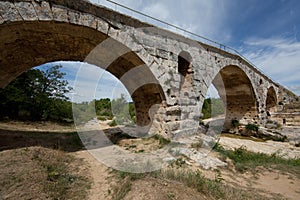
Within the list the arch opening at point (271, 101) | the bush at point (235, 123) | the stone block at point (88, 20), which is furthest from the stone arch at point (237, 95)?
the stone block at point (88, 20)

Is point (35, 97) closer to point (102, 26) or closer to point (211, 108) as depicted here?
point (102, 26)

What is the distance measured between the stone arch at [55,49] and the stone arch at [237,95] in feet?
20.1

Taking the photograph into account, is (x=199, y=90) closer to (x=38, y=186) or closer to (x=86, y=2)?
(x=86, y=2)

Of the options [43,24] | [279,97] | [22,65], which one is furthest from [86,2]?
[279,97]

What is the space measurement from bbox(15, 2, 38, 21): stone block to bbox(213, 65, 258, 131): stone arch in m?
9.36

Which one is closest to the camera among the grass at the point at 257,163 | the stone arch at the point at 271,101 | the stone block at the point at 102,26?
the grass at the point at 257,163

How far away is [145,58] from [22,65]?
446 centimetres

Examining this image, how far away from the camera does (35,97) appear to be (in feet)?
34.6

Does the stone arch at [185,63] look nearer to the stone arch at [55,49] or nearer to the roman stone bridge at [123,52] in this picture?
the roman stone bridge at [123,52]

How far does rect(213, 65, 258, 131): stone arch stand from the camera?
1032 centimetres

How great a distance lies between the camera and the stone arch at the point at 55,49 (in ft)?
12.9

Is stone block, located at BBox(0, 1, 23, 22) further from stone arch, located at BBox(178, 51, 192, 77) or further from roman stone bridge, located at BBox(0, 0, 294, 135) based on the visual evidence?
stone arch, located at BBox(178, 51, 192, 77)

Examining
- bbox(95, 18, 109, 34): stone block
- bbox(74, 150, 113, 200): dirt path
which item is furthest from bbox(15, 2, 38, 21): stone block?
bbox(74, 150, 113, 200): dirt path

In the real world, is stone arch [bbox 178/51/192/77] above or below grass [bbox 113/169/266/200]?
above
